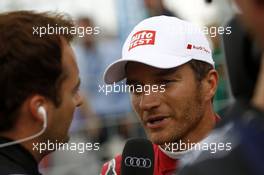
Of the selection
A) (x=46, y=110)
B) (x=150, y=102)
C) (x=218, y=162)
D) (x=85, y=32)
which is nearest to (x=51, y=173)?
(x=85, y=32)

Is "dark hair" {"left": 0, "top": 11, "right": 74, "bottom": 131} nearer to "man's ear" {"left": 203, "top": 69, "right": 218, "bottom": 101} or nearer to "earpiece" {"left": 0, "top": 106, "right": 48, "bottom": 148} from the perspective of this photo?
"earpiece" {"left": 0, "top": 106, "right": 48, "bottom": 148}

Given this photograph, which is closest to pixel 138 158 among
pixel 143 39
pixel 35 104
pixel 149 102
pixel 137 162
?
pixel 137 162

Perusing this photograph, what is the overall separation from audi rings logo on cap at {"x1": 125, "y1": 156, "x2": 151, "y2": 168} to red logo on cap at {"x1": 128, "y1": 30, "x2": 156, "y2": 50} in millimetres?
415

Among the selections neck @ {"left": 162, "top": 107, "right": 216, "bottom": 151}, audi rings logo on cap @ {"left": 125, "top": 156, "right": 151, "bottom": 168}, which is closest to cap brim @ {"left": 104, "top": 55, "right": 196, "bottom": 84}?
neck @ {"left": 162, "top": 107, "right": 216, "bottom": 151}

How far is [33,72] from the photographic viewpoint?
174cm

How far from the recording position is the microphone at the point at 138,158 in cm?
221

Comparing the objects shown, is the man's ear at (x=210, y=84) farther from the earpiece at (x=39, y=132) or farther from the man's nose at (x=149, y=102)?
the earpiece at (x=39, y=132)

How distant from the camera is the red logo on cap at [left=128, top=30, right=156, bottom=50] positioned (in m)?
2.39

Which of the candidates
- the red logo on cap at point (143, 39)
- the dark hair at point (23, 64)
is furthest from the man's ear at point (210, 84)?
the dark hair at point (23, 64)

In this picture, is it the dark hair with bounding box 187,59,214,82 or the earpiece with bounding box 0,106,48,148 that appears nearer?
the earpiece with bounding box 0,106,48,148

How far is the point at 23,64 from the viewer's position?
1.72 m

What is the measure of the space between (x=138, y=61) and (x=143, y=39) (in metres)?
0.11

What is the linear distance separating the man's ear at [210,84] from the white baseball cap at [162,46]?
0.05m

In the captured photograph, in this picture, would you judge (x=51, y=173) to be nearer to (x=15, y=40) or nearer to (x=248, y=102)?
(x=15, y=40)
